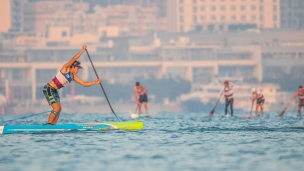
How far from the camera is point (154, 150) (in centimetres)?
3012

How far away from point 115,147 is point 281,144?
185 inches

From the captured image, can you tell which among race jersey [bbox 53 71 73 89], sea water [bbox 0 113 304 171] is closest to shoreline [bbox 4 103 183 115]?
race jersey [bbox 53 71 73 89]

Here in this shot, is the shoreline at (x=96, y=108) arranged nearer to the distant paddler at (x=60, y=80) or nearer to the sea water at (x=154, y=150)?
the distant paddler at (x=60, y=80)

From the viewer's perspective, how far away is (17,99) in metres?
195

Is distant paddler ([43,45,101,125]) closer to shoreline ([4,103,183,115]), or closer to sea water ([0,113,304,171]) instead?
sea water ([0,113,304,171])

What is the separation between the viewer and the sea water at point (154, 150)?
26359 mm

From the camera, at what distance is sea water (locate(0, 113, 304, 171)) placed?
26.4 m

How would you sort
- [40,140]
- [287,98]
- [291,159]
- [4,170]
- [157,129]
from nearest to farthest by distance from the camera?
1. [4,170]
2. [291,159]
3. [40,140]
4. [157,129]
5. [287,98]

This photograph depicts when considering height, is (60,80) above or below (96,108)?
above

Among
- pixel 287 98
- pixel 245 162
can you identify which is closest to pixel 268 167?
pixel 245 162

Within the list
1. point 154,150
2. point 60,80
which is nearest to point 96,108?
point 60,80

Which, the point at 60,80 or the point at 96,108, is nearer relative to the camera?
the point at 60,80

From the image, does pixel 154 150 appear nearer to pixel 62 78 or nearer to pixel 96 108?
pixel 62 78

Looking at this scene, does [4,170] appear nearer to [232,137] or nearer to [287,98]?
[232,137]
